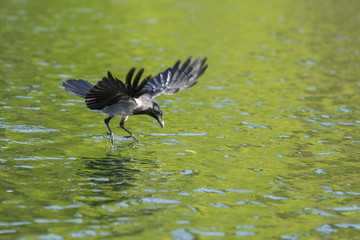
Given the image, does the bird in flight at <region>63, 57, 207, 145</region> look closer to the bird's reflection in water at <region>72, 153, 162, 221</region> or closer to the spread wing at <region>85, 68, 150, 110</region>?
the spread wing at <region>85, 68, 150, 110</region>

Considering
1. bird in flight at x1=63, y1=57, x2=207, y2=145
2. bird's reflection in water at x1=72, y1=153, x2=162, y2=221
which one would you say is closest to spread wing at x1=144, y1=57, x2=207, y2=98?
bird in flight at x1=63, y1=57, x2=207, y2=145

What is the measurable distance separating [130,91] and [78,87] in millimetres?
2059

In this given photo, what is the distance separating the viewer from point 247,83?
69.5 ft

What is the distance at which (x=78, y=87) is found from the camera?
42.8 feet

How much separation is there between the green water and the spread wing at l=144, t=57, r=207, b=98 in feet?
4.32

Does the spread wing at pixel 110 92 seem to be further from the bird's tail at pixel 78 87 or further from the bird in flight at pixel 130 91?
the bird's tail at pixel 78 87

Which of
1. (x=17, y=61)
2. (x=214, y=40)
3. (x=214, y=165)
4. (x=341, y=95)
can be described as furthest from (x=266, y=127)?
(x=214, y=40)

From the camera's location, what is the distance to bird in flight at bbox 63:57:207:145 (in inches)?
452

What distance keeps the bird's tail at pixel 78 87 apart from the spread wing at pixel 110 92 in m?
0.65

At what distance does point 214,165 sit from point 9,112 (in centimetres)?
645

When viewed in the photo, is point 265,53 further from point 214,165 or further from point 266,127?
point 214,165

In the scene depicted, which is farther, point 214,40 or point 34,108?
point 214,40

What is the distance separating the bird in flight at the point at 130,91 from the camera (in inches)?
452

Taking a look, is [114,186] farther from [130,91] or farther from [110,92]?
[110,92]
